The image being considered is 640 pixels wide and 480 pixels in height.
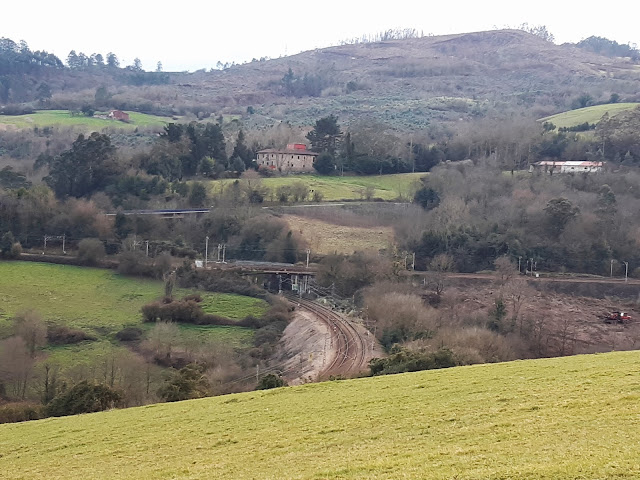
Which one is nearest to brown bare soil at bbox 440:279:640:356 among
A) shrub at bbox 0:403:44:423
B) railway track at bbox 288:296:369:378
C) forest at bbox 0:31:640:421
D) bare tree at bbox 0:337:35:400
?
forest at bbox 0:31:640:421

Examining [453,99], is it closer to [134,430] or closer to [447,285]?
[447,285]

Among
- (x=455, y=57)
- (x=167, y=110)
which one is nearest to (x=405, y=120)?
(x=167, y=110)

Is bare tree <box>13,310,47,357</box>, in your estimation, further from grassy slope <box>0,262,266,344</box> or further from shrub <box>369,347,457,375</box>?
shrub <box>369,347,457,375</box>

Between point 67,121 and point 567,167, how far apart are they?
6820cm

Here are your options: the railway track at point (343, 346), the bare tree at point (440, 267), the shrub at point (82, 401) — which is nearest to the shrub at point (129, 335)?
the railway track at point (343, 346)

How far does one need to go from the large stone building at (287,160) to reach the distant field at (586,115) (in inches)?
1464

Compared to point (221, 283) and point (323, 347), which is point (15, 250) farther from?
point (323, 347)

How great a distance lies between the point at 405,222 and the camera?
5972 centimetres

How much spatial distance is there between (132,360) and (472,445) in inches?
997

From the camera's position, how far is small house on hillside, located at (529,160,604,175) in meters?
67.9

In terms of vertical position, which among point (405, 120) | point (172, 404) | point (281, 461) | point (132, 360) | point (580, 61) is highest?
point (580, 61)

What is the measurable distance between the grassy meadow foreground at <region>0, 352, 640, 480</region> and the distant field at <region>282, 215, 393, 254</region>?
112 ft

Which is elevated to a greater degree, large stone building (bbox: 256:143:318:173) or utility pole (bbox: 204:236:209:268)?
large stone building (bbox: 256:143:318:173)

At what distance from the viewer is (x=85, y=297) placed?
47.4 m
